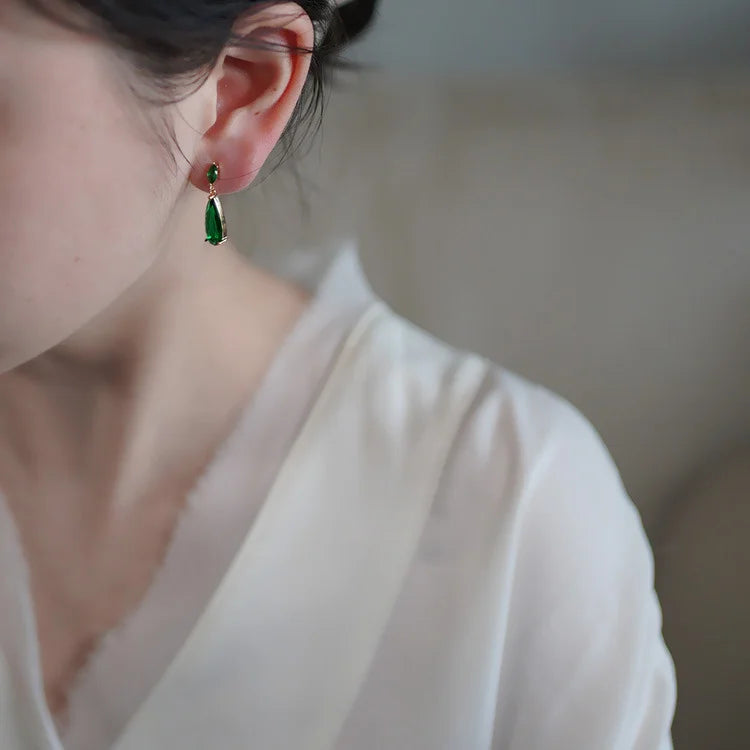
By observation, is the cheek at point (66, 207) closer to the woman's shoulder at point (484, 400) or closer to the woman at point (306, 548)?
the woman at point (306, 548)

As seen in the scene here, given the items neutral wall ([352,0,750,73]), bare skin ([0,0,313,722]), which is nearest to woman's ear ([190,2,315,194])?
bare skin ([0,0,313,722])

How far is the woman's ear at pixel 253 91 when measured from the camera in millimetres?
360

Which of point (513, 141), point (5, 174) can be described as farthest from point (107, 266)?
point (513, 141)

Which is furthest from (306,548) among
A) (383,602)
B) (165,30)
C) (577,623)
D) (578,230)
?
(578,230)

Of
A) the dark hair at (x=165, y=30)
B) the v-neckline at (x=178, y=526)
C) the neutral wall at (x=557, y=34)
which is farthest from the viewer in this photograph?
the neutral wall at (x=557, y=34)

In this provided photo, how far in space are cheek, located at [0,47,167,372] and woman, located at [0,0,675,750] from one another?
0.16ft

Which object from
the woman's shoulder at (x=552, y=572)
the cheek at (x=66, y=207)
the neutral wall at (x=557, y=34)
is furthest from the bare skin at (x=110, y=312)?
the neutral wall at (x=557, y=34)

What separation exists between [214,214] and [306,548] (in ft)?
0.63

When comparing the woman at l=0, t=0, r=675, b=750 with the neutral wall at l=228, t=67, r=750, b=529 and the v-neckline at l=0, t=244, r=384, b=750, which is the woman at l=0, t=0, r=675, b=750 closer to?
the v-neckline at l=0, t=244, r=384, b=750

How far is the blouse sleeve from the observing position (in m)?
0.47

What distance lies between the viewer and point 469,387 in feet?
1.67

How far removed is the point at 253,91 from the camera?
0.38 meters

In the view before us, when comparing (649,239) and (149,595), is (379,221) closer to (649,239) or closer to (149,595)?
(649,239)

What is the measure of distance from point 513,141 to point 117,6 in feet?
1.53
